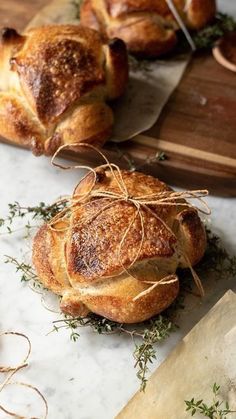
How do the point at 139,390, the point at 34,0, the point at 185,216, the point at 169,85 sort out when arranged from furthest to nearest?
1. the point at 34,0
2. the point at 169,85
3. the point at 185,216
4. the point at 139,390

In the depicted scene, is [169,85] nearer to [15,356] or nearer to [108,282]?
[108,282]

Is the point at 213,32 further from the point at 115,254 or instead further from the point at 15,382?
the point at 15,382

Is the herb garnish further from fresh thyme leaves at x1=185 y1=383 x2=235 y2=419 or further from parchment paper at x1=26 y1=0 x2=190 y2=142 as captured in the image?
parchment paper at x1=26 y1=0 x2=190 y2=142

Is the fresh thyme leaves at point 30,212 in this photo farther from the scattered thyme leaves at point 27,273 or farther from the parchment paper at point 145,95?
the parchment paper at point 145,95

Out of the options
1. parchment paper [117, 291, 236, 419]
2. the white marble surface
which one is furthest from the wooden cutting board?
parchment paper [117, 291, 236, 419]

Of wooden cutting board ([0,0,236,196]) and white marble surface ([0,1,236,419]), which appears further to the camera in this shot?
wooden cutting board ([0,0,236,196])

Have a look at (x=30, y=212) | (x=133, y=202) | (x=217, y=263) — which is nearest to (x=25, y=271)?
(x=30, y=212)

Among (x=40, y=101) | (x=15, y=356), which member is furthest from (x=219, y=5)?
(x=15, y=356)
